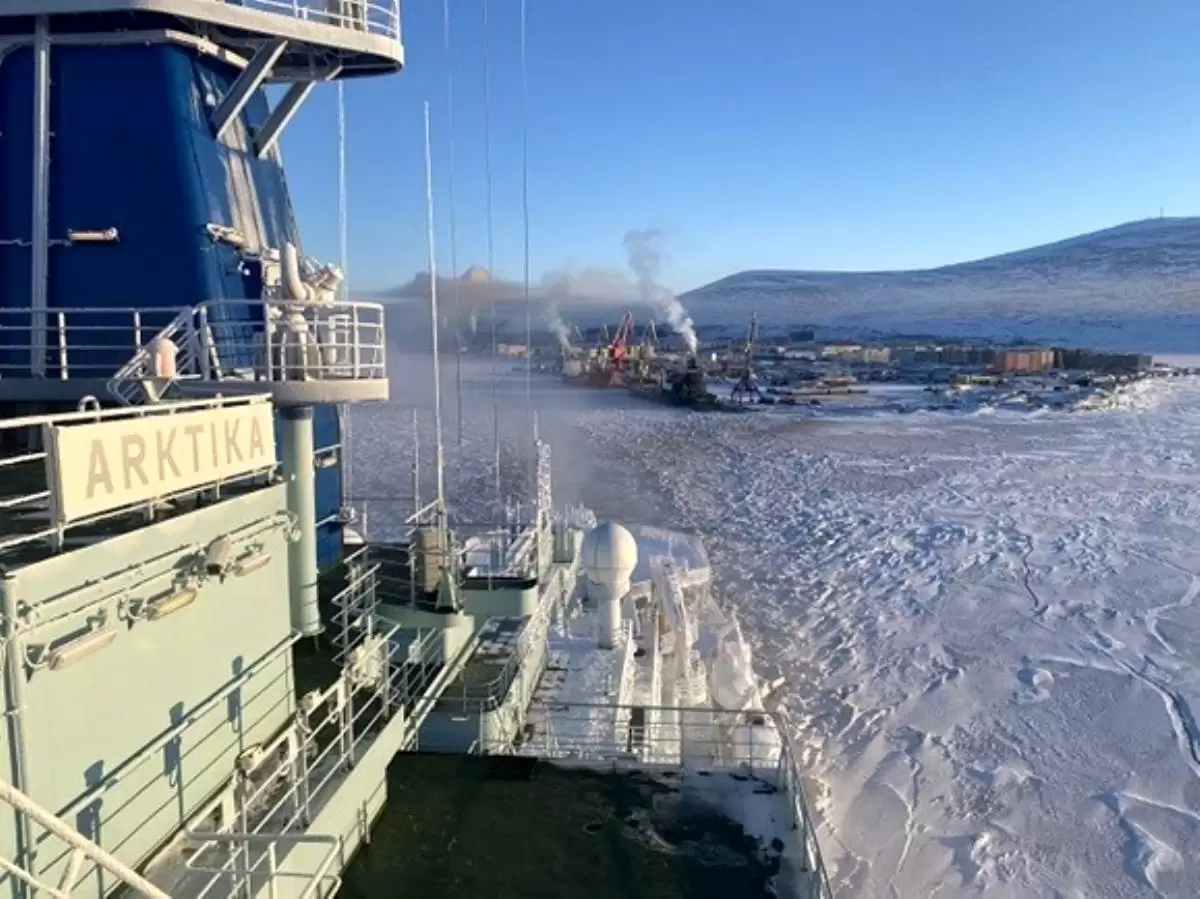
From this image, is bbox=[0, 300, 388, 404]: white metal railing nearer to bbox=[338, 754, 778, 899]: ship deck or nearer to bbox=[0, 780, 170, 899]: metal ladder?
bbox=[338, 754, 778, 899]: ship deck

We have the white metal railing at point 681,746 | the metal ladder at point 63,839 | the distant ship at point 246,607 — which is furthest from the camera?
the white metal railing at point 681,746

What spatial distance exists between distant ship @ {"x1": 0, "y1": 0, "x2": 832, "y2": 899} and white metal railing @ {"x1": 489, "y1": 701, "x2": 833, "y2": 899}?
6 cm

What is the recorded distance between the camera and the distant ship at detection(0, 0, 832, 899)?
5523mm

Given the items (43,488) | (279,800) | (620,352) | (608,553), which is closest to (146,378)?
(43,488)

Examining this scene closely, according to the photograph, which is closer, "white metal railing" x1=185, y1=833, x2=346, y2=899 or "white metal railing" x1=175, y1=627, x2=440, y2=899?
"white metal railing" x1=185, y1=833, x2=346, y2=899

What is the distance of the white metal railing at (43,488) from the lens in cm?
514

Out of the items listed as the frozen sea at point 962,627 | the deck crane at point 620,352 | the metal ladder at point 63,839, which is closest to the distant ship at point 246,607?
the metal ladder at point 63,839

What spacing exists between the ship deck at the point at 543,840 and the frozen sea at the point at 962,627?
3.54m

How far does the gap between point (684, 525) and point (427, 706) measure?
60.8 feet

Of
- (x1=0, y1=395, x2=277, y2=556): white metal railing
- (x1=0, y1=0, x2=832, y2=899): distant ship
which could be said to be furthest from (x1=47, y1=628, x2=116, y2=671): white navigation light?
(x1=0, y1=395, x2=277, y2=556): white metal railing

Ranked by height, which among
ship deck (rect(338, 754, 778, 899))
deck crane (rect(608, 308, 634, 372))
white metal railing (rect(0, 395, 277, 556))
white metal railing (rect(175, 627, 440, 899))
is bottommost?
ship deck (rect(338, 754, 778, 899))

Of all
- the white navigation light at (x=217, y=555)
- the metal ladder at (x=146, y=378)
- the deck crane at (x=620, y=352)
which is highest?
the deck crane at (x=620, y=352)

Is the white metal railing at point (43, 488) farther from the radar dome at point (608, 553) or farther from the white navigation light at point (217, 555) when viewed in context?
the radar dome at point (608, 553)

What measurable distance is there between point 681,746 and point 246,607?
4885mm
